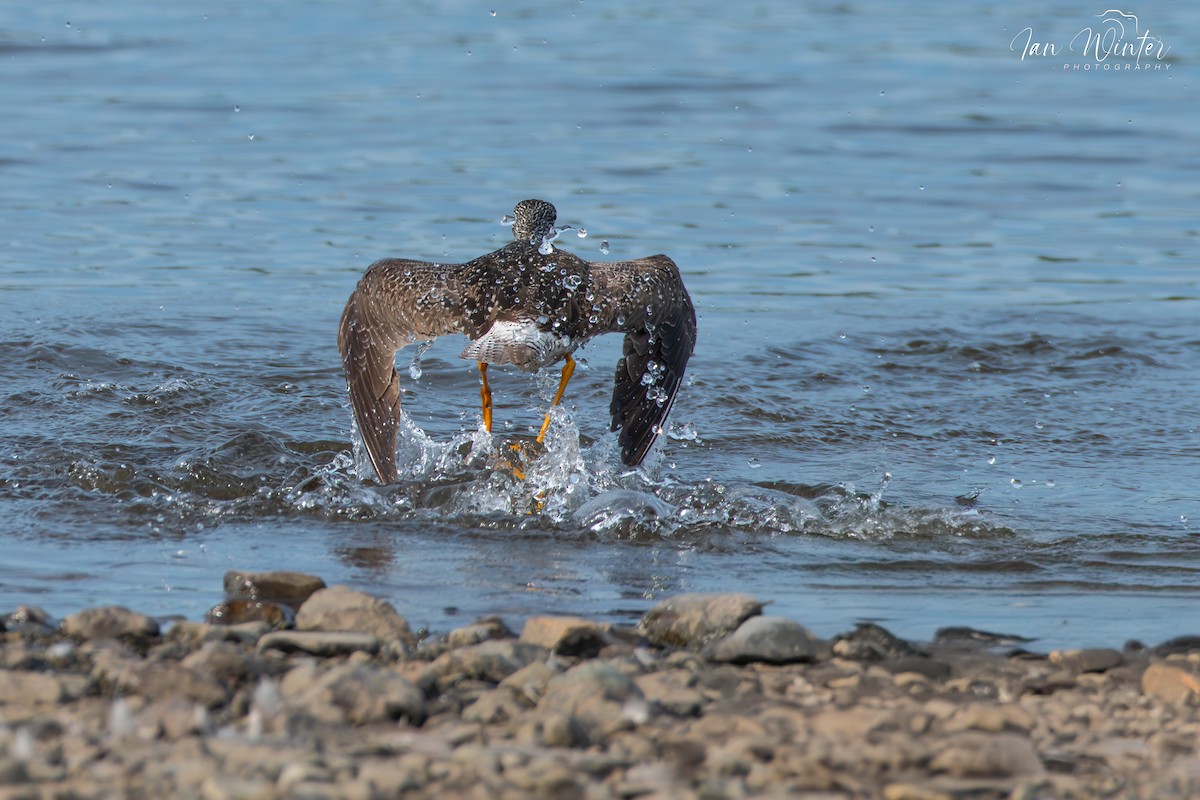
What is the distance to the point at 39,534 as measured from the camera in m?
6.47

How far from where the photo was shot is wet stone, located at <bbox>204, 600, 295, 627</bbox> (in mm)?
5281

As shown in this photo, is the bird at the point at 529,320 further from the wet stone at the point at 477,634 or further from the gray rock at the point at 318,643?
the gray rock at the point at 318,643

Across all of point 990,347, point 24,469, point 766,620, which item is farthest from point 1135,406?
point 24,469

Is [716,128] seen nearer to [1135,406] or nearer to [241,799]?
[1135,406]

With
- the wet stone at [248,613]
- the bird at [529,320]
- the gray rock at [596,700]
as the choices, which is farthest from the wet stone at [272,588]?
the bird at [529,320]

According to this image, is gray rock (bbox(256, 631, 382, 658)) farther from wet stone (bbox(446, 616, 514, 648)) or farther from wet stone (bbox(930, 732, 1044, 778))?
wet stone (bbox(930, 732, 1044, 778))

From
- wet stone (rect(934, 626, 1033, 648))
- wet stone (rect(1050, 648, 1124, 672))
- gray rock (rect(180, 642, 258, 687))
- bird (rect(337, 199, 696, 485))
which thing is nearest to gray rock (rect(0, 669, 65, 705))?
gray rock (rect(180, 642, 258, 687))

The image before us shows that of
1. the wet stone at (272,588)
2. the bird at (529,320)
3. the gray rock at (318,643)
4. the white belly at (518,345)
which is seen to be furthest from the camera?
the bird at (529,320)

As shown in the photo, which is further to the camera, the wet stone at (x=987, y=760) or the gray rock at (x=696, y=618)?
the gray rock at (x=696, y=618)

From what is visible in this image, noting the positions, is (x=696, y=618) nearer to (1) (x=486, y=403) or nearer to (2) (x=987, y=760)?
(2) (x=987, y=760)

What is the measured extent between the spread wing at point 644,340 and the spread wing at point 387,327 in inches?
27.7

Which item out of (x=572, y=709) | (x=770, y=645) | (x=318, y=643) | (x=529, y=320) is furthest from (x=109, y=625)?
(x=529, y=320)

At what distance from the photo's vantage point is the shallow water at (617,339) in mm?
6387

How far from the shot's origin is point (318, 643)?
15.8 ft
